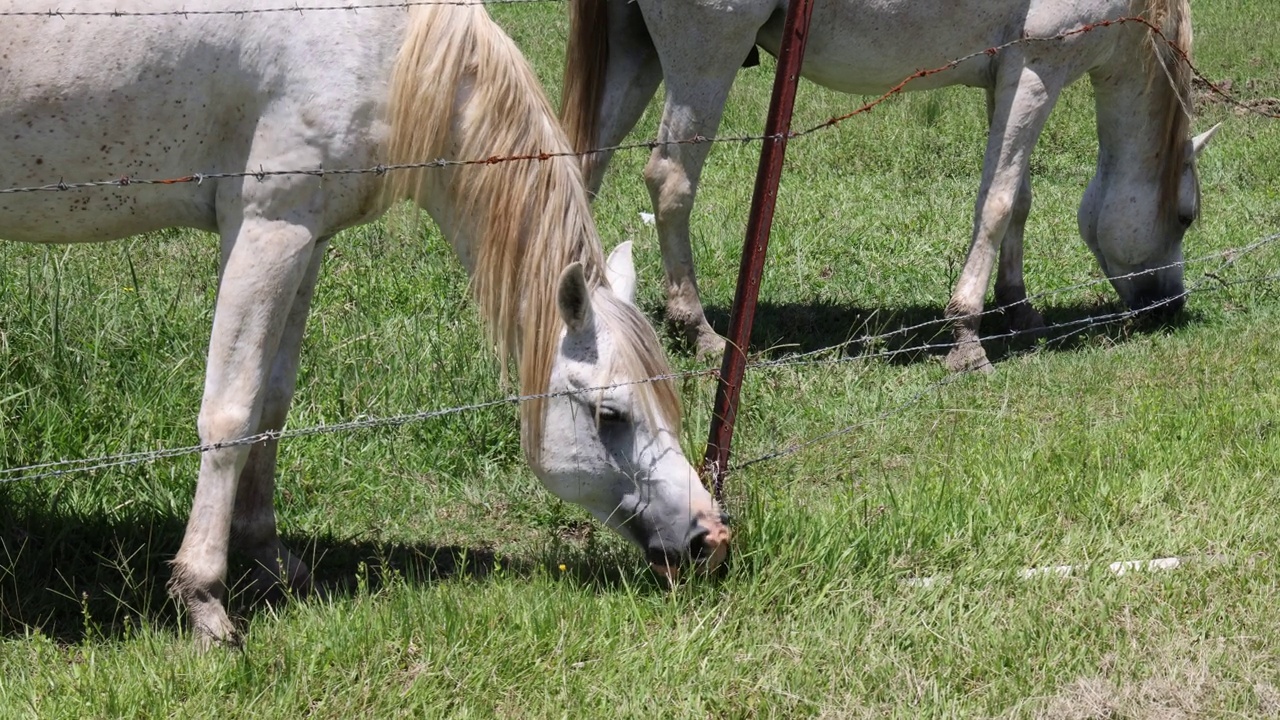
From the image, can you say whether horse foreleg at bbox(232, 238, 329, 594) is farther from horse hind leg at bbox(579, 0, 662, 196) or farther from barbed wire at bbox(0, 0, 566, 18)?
horse hind leg at bbox(579, 0, 662, 196)

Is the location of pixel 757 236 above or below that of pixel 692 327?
above

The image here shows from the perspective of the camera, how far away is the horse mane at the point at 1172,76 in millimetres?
5902

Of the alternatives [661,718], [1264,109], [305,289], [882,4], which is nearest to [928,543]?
[661,718]

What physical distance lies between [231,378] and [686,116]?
288 cm

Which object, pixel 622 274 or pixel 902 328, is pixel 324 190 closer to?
pixel 622 274

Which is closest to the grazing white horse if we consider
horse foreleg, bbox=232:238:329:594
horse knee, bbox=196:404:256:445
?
horse knee, bbox=196:404:256:445

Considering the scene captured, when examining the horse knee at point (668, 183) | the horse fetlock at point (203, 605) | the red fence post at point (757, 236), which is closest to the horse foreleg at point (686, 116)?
the horse knee at point (668, 183)

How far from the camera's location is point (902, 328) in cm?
606

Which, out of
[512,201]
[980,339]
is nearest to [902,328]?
[980,339]

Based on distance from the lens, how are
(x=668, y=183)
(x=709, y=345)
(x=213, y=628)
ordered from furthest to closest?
(x=709, y=345), (x=668, y=183), (x=213, y=628)

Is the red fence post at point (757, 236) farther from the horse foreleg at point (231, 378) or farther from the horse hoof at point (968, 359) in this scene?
the horse hoof at point (968, 359)

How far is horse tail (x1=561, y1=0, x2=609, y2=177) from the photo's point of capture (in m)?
5.91

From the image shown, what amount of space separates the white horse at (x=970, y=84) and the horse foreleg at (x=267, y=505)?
2.42 meters

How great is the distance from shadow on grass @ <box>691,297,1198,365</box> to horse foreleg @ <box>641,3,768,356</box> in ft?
1.43
